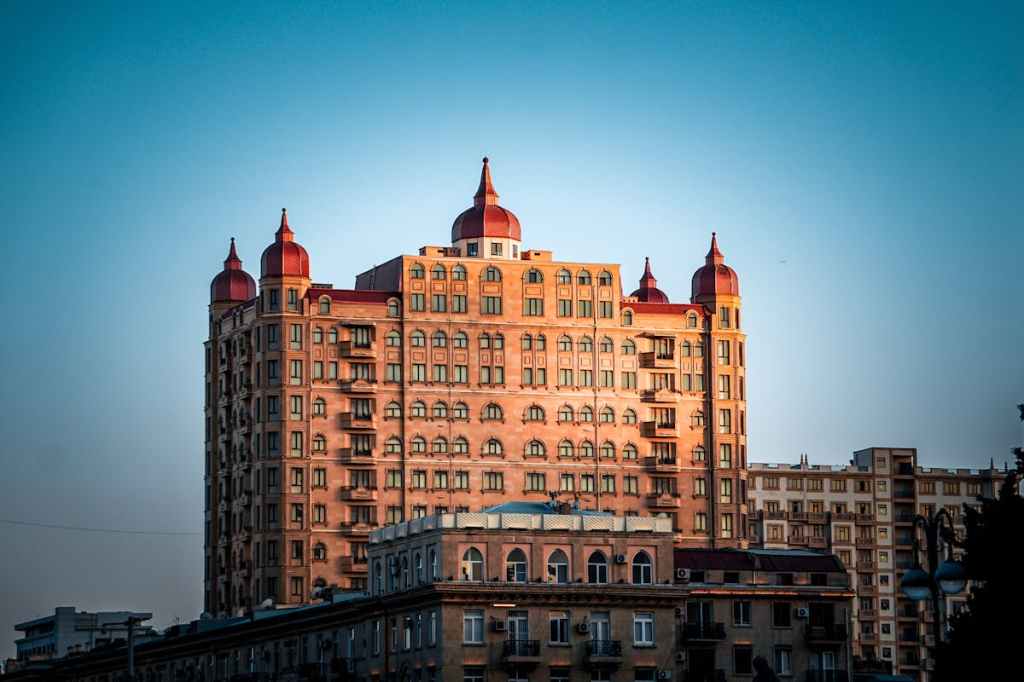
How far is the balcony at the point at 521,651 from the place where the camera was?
134750 mm

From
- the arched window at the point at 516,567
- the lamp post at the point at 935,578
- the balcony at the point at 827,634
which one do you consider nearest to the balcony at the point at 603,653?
the arched window at the point at 516,567

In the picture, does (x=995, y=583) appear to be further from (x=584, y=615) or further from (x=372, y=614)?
(x=372, y=614)

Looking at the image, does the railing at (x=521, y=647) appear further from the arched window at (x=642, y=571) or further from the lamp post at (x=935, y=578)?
the lamp post at (x=935, y=578)

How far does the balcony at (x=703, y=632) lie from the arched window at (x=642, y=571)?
6.13 meters

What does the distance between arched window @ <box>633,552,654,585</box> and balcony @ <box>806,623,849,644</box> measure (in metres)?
12.6

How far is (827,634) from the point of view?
148m

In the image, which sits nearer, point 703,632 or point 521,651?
point 521,651

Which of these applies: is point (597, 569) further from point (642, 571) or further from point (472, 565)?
point (472, 565)

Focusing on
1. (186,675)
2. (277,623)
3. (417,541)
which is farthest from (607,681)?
(186,675)

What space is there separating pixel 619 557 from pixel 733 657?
11351 millimetres

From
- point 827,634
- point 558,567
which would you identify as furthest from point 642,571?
point 827,634

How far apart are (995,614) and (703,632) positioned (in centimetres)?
6175

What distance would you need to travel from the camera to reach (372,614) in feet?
473

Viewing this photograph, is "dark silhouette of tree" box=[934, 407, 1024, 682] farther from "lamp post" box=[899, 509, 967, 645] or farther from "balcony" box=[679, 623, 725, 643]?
"balcony" box=[679, 623, 725, 643]
